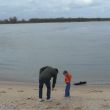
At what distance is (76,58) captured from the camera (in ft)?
131

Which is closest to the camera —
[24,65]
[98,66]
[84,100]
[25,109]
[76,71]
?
[25,109]

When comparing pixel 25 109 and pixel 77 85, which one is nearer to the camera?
pixel 25 109

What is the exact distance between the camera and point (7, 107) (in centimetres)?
1407

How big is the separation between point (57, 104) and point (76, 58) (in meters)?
25.3

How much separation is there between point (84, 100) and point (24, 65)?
20180mm

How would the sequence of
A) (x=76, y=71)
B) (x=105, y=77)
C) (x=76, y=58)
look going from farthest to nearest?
(x=76, y=58)
(x=76, y=71)
(x=105, y=77)

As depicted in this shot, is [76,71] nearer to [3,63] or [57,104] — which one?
[3,63]

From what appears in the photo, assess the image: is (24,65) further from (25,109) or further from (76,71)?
(25,109)

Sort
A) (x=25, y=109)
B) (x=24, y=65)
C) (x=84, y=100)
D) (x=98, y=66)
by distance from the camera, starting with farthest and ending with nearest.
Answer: (x=24, y=65) → (x=98, y=66) → (x=84, y=100) → (x=25, y=109)

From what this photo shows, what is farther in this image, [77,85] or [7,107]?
[77,85]

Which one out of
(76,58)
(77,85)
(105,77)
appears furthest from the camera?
(76,58)

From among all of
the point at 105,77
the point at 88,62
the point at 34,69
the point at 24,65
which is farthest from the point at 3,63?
the point at 105,77

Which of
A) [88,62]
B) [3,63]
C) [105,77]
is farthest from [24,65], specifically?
[105,77]

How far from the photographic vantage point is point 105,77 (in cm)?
2770
